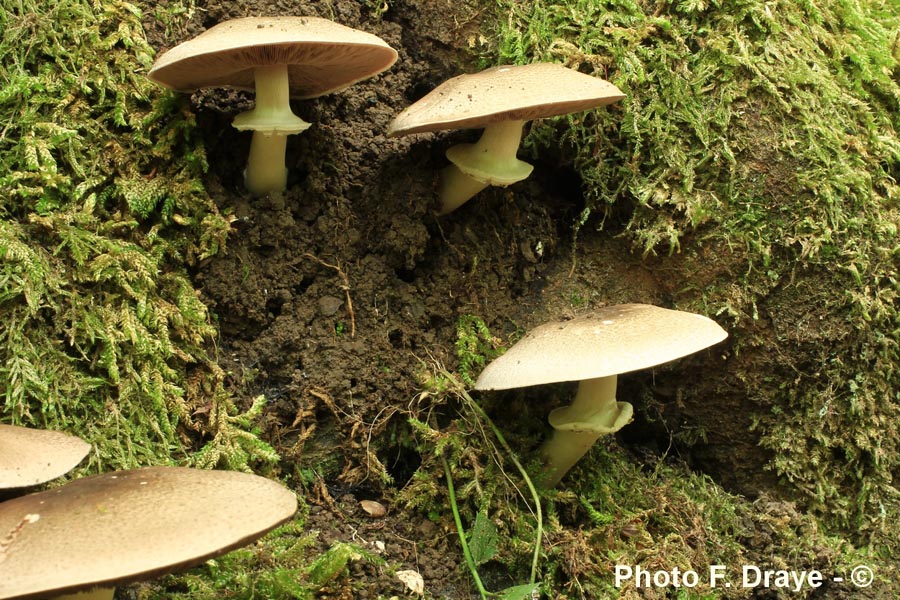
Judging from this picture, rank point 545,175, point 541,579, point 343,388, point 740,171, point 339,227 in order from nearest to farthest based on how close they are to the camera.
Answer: point 541,579
point 343,388
point 339,227
point 740,171
point 545,175

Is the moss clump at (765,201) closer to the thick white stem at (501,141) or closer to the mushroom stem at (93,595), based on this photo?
the thick white stem at (501,141)

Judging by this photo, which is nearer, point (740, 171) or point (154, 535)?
point (154, 535)

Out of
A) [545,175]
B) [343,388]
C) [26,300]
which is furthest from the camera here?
[545,175]

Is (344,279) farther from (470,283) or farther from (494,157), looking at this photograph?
(494,157)

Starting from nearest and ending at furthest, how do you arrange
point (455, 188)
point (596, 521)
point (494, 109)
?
point (494, 109), point (596, 521), point (455, 188)

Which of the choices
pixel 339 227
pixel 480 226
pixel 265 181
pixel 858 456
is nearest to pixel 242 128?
pixel 265 181

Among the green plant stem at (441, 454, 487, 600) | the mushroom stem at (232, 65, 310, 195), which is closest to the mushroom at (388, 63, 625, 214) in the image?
the mushroom stem at (232, 65, 310, 195)

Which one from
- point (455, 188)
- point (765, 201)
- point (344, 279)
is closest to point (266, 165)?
point (344, 279)

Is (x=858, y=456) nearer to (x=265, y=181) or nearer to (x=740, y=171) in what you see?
(x=740, y=171)
